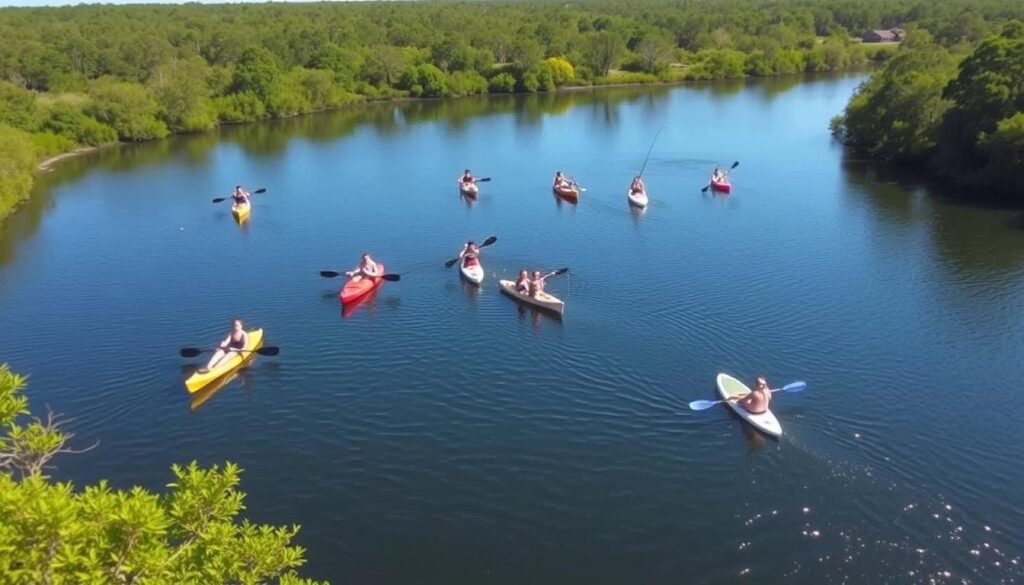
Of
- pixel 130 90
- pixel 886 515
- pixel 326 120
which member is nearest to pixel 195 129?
pixel 130 90

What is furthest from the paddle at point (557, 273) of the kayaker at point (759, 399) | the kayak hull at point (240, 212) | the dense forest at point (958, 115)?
the dense forest at point (958, 115)

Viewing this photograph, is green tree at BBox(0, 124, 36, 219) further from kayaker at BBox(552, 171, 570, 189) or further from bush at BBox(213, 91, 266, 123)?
kayaker at BBox(552, 171, 570, 189)

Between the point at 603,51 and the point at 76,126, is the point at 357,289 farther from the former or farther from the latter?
the point at 603,51

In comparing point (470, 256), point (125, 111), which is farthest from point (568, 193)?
point (125, 111)

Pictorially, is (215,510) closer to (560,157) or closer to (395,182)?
(395,182)

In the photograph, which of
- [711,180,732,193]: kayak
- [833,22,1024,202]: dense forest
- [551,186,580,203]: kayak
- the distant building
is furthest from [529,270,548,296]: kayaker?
the distant building

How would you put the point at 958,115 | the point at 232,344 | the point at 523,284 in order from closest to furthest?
1. the point at 232,344
2. the point at 523,284
3. the point at 958,115
